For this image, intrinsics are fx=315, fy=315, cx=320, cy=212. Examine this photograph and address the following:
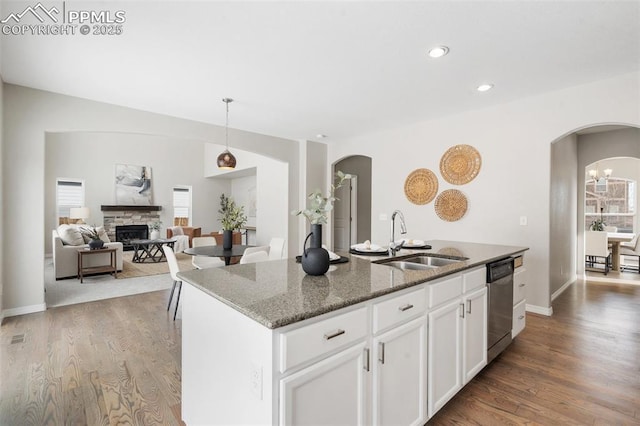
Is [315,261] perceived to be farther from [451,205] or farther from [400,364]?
[451,205]

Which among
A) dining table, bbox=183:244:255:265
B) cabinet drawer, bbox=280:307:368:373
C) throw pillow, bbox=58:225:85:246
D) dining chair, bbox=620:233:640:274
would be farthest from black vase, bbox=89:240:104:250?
dining chair, bbox=620:233:640:274

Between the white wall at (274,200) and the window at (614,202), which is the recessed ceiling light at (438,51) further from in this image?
the window at (614,202)

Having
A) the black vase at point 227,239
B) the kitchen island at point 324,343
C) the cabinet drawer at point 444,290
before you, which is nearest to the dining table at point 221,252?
the black vase at point 227,239

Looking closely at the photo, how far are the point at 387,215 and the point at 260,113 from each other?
8.63 ft

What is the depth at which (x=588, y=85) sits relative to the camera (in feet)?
11.1

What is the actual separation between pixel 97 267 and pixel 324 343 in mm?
6178

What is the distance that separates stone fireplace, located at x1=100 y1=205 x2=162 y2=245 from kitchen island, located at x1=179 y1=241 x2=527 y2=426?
9158mm

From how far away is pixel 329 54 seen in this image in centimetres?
278

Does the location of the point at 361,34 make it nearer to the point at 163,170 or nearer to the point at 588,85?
the point at 588,85

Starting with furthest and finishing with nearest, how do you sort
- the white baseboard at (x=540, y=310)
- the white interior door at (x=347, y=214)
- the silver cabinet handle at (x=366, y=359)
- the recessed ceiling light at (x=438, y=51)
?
the white interior door at (x=347, y=214) < the white baseboard at (x=540, y=310) < the recessed ceiling light at (x=438, y=51) < the silver cabinet handle at (x=366, y=359)

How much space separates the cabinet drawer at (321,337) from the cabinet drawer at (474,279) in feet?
3.32

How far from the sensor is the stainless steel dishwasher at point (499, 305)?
2340 mm

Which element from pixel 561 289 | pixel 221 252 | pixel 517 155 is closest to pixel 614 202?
pixel 561 289

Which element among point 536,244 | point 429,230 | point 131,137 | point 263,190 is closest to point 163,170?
point 131,137
